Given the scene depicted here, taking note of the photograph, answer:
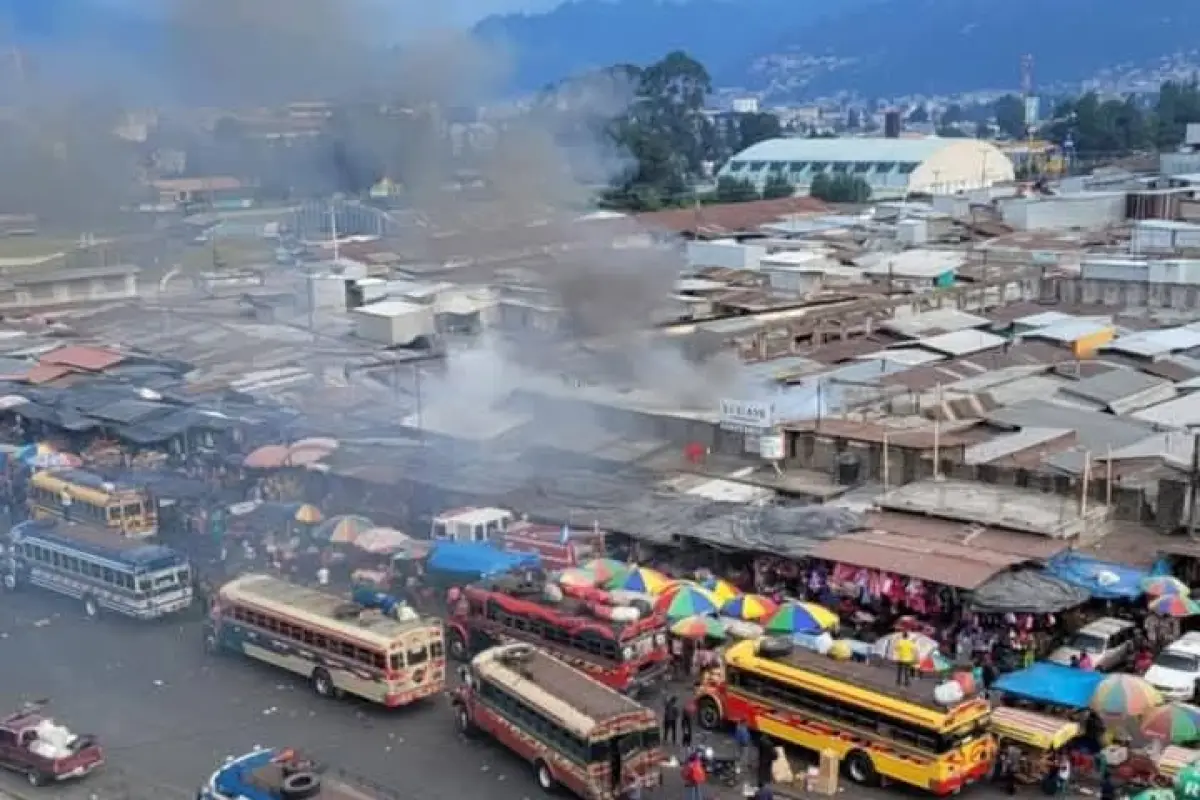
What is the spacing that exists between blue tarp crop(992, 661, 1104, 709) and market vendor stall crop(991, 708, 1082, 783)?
249 mm

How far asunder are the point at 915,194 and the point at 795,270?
30.6m

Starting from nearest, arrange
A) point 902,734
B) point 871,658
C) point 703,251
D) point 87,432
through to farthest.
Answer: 1. point 902,734
2. point 871,658
3. point 87,432
4. point 703,251

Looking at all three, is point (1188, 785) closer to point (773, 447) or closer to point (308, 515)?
point (773, 447)

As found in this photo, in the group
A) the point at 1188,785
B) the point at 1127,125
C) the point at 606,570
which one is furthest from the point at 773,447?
the point at 1127,125

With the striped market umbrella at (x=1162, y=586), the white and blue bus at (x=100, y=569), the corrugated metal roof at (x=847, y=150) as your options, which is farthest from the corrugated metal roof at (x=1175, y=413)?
the corrugated metal roof at (x=847, y=150)

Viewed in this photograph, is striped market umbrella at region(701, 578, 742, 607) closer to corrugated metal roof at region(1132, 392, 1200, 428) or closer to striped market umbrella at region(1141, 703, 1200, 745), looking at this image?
striped market umbrella at region(1141, 703, 1200, 745)

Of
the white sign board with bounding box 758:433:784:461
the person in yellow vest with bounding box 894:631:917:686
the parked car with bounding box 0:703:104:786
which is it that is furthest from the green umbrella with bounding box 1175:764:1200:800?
the white sign board with bounding box 758:433:784:461

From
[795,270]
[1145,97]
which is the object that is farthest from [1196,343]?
[1145,97]

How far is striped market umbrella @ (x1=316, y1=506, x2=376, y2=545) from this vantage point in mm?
18000

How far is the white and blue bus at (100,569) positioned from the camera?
16.6 metres

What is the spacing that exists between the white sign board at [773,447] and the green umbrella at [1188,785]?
997 centimetres

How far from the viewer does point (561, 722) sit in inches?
462

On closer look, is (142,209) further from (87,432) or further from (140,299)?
(140,299)

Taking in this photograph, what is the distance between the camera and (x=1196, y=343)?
26.5 meters
